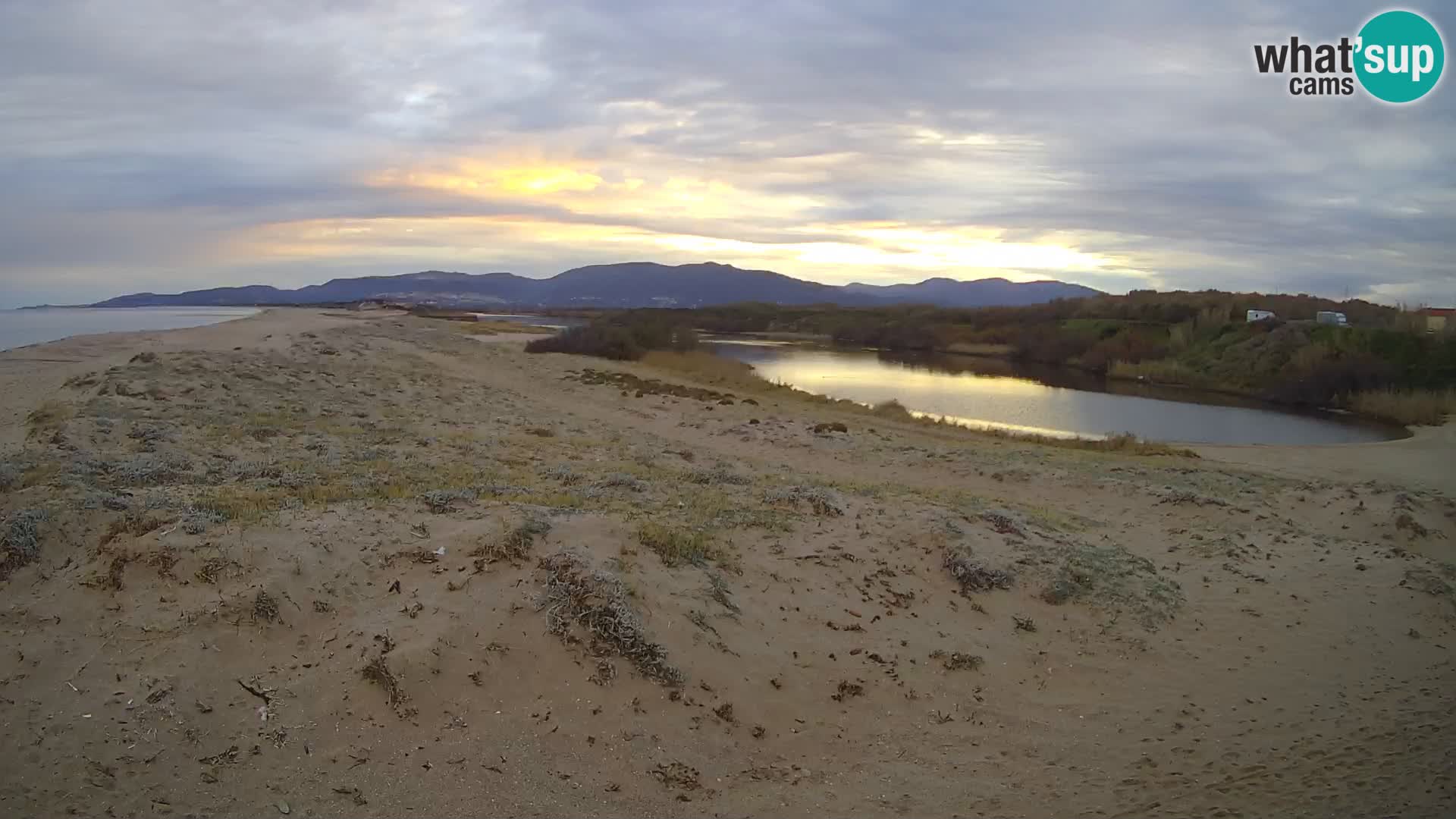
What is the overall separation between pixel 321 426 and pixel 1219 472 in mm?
13992

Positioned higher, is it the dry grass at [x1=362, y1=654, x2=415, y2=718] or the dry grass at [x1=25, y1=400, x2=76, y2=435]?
the dry grass at [x1=25, y1=400, x2=76, y2=435]

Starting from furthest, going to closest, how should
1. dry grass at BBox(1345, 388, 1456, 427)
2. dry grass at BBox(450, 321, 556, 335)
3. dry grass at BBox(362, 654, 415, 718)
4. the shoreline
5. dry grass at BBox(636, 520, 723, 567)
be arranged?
dry grass at BBox(450, 321, 556, 335) < the shoreline < dry grass at BBox(1345, 388, 1456, 427) < dry grass at BBox(636, 520, 723, 567) < dry grass at BBox(362, 654, 415, 718)

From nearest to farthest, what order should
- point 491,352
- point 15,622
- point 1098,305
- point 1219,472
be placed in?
point 15,622
point 1219,472
point 491,352
point 1098,305

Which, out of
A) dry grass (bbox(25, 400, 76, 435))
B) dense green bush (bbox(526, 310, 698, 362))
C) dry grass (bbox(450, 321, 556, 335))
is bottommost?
dry grass (bbox(25, 400, 76, 435))

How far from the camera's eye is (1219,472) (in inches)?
558

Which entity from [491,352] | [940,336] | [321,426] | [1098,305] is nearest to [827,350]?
[940,336]

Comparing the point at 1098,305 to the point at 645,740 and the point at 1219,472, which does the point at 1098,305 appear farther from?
the point at 645,740

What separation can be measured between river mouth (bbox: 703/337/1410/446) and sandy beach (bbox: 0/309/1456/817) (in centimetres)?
1577

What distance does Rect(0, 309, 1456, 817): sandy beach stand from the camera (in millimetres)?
4301

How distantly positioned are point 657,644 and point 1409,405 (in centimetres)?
3338

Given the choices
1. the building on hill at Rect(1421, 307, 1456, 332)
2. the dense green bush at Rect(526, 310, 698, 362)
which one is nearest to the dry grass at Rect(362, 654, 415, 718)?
the dense green bush at Rect(526, 310, 698, 362)

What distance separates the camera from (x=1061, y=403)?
32.3 m

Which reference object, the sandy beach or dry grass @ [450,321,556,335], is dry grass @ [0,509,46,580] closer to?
the sandy beach

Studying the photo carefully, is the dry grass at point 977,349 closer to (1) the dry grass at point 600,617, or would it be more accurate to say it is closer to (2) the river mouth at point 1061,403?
(2) the river mouth at point 1061,403
